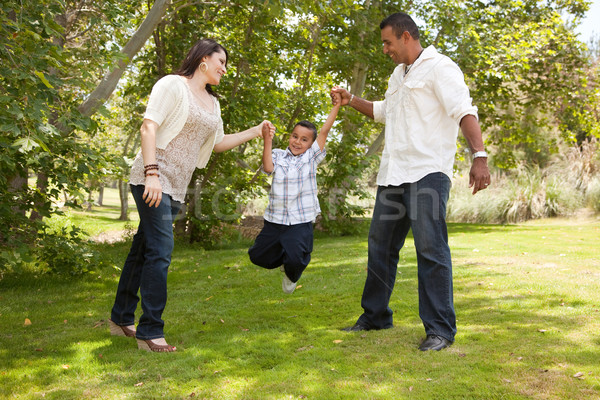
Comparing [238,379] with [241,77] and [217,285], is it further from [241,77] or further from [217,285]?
[241,77]

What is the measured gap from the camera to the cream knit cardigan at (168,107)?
3559mm

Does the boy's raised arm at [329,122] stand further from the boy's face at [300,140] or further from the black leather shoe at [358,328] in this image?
the black leather shoe at [358,328]

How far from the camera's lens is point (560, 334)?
3.90 meters

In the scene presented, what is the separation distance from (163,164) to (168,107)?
384 millimetres

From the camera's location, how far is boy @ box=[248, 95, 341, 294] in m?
4.61

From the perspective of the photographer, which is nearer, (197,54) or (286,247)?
(197,54)

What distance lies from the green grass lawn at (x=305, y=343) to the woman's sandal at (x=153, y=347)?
0.22 feet

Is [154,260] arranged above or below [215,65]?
below

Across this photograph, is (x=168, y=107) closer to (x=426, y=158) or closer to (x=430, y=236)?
(x=426, y=158)

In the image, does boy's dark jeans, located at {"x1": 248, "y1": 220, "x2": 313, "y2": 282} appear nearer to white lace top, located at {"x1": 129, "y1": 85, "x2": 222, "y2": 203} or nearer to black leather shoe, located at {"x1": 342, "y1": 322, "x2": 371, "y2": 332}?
black leather shoe, located at {"x1": 342, "y1": 322, "x2": 371, "y2": 332}

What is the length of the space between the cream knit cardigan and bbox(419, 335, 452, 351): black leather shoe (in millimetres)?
2192

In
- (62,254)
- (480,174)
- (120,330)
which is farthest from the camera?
(62,254)

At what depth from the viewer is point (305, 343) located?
13.0ft

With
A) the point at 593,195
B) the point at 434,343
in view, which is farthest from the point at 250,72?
the point at 593,195
